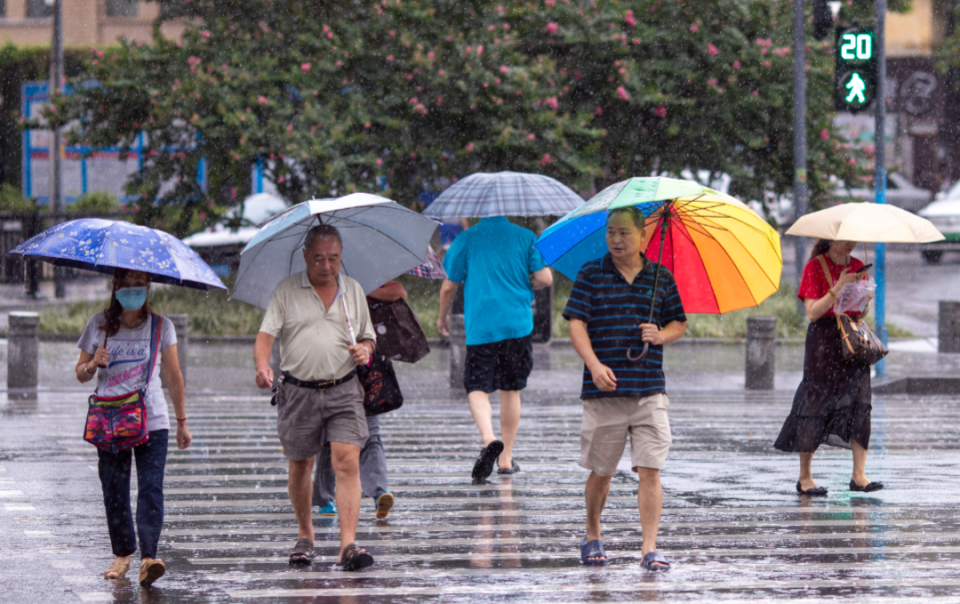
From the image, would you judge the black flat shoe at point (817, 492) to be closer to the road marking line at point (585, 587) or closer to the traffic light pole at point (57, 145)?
the road marking line at point (585, 587)

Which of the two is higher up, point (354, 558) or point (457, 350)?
point (457, 350)

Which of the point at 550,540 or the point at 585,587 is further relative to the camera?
the point at 550,540

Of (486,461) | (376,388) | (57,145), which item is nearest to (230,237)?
(57,145)

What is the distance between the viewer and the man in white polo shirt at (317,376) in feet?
21.8

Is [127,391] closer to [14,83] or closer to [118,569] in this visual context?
[118,569]

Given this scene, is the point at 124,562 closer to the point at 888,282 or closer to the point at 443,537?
the point at 443,537

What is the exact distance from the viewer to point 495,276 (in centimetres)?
941

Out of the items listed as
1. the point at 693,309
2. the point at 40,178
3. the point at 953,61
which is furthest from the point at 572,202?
the point at 953,61

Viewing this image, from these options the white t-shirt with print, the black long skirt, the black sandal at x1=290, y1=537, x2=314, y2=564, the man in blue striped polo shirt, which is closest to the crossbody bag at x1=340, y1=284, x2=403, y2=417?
the black sandal at x1=290, y1=537, x2=314, y2=564

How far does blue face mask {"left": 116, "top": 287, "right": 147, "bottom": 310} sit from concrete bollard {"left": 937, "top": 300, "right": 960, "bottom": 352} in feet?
45.8

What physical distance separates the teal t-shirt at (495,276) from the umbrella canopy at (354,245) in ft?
5.80

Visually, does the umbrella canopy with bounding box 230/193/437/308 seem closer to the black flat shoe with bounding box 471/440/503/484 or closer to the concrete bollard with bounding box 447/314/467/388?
the black flat shoe with bounding box 471/440/503/484

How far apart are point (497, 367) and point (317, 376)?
2927mm

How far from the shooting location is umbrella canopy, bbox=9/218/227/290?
6.19 metres
